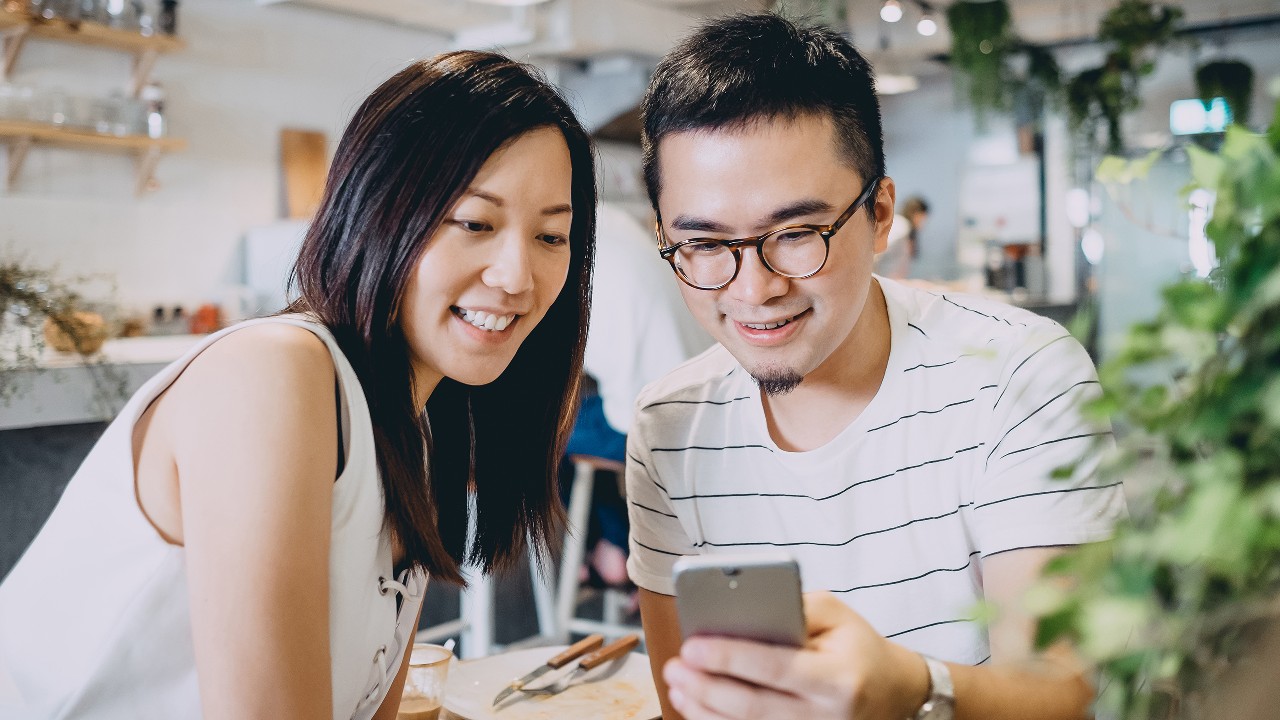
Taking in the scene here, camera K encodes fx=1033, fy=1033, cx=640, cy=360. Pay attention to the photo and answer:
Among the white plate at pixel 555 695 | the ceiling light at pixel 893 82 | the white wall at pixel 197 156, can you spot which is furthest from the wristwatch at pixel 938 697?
the ceiling light at pixel 893 82

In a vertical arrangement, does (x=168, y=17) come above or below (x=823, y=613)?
above

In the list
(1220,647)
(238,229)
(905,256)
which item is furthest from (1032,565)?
(905,256)

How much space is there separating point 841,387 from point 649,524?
0.34 meters

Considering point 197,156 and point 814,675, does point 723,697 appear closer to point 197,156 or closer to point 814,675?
point 814,675

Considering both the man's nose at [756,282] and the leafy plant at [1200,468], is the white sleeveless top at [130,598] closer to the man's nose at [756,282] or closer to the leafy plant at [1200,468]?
the man's nose at [756,282]

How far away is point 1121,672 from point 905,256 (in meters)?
6.68

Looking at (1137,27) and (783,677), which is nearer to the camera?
(783,677)

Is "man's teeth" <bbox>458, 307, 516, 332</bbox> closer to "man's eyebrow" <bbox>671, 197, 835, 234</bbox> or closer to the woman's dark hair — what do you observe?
the woman's dark hair

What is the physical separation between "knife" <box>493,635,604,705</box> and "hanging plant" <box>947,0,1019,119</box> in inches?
181

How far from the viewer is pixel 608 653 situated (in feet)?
4.08

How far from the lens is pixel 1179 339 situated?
16.6 inches

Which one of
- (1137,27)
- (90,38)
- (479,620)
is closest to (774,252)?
(479,620)

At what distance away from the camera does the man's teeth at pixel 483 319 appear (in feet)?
3.95

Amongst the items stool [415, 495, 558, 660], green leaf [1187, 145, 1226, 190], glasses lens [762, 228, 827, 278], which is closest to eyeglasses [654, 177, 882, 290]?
glasses lens [762, 228, 827, 278]
